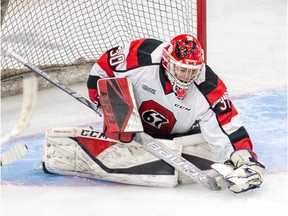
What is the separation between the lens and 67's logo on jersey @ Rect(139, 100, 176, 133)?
3490 millimetres

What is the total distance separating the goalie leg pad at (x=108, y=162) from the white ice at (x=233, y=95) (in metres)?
0.05

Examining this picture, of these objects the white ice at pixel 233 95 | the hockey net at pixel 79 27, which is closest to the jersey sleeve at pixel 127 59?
the white ice at pixel 233 95

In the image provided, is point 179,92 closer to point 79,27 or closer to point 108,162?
point 108,162

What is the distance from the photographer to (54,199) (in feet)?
10.9

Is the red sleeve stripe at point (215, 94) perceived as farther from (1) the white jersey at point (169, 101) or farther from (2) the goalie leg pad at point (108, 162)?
(2) the goalie leg pad at point (108, 162)

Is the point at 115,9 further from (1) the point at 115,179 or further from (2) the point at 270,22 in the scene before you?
(1) the point at 115,179

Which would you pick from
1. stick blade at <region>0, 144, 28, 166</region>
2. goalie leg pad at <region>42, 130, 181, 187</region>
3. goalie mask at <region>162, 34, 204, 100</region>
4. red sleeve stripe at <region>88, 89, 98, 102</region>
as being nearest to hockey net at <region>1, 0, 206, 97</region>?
red sleeve stripe at <region>88, 89, 98, 102</region>

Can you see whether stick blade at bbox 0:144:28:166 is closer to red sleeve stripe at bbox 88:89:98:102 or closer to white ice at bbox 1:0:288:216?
white ice at bbox 1:0:288:216

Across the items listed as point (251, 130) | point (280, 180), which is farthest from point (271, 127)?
point (280, 180)

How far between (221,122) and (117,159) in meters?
0.46

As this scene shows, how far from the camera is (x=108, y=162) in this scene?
3.48m

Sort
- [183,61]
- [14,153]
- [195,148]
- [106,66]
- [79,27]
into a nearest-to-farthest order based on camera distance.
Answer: [14,153] → [183,61] → [195,148] → [106,66] → [79,27]

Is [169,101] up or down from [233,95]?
up

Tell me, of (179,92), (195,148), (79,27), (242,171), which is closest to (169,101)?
(179,92)
